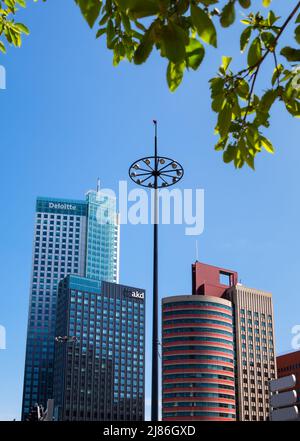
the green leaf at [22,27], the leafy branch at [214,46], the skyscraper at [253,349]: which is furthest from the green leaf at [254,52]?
the skyscraper at [253,349]

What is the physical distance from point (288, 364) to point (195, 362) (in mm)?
34899

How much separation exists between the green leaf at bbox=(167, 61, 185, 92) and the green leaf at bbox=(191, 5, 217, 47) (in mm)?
387

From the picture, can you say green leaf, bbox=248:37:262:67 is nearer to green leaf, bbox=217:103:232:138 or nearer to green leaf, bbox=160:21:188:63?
green leaf, bbox=217:103:232:138

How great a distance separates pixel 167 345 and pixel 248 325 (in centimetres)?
3359

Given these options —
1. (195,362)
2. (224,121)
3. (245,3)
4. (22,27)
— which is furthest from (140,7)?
(195,362)

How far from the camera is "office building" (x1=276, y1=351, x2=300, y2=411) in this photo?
496ft

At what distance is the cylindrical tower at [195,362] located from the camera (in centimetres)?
13312

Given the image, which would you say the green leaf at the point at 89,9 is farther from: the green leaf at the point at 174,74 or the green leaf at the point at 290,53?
the green leaf at the point at 290,53

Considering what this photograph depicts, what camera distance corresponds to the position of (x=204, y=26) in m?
3.14

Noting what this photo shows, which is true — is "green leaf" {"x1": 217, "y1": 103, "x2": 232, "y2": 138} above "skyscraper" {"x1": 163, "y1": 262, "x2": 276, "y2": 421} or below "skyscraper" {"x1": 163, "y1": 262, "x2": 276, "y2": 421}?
below

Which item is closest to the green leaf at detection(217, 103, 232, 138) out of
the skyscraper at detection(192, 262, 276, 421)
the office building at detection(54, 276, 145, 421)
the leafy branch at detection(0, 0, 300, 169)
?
the leafy branch at detection(0, 0, 300, 169)

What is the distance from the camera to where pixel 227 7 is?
3713 mm

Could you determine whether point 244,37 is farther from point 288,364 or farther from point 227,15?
point 288,364

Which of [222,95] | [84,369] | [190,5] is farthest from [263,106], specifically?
[84,369]
